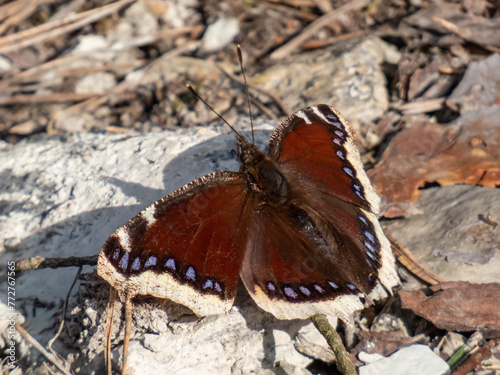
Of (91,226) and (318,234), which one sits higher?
(91,226)

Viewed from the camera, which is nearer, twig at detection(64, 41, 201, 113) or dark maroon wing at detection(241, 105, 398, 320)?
dark maroon wing at detection(241, 105, 398, 320)

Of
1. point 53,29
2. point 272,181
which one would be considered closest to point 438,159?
point 272,181

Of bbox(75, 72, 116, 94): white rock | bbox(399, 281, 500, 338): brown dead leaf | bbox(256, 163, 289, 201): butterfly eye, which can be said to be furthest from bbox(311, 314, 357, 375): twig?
bbox(75, 72, 116, 94): white rock

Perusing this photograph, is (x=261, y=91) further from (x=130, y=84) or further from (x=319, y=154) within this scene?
(x=319, y=154)

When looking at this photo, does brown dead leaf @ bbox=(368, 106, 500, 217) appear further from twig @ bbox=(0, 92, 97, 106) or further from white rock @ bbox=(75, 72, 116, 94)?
twig @ bbox=(0, 92, 97, 106)

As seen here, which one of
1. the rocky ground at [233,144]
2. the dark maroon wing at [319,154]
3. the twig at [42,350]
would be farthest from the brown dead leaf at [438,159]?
the twig at [42,350]

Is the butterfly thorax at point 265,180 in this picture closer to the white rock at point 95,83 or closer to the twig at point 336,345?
the twig at point 336,345

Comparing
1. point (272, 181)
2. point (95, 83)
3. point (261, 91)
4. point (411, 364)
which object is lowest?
point (411, 364)
